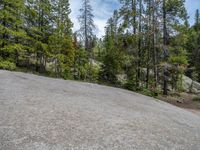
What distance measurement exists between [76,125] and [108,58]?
31.7 metres

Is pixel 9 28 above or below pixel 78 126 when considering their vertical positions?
above

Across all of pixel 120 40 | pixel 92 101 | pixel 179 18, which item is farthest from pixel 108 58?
pixel 92 101

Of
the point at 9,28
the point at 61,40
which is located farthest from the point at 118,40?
the point at 9,28

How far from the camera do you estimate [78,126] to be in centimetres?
831

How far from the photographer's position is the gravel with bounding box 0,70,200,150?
7176 mm

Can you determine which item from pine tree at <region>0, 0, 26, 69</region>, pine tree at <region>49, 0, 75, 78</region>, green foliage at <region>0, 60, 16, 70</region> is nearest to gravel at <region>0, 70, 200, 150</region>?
green foliage at <region>0, 60, 16, 70</region>

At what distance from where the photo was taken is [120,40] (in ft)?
108

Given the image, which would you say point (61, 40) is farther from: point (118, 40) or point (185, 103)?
point (185, 103)

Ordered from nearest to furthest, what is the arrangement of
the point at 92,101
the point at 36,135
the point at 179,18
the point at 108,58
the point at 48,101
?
the point at 36,135
the point at 48,101
the point at 92,101
the point at 179,18
the point at 108,58

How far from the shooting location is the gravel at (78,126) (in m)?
7.18

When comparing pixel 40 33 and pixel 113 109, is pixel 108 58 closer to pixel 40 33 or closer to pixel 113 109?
pixel 40 33

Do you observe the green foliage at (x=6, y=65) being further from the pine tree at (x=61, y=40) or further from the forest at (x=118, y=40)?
the pine tree at (x=61, y=40)

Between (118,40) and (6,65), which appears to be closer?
(6,65)

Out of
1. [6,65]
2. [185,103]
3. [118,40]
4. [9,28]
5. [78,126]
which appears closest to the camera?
[78,126]
